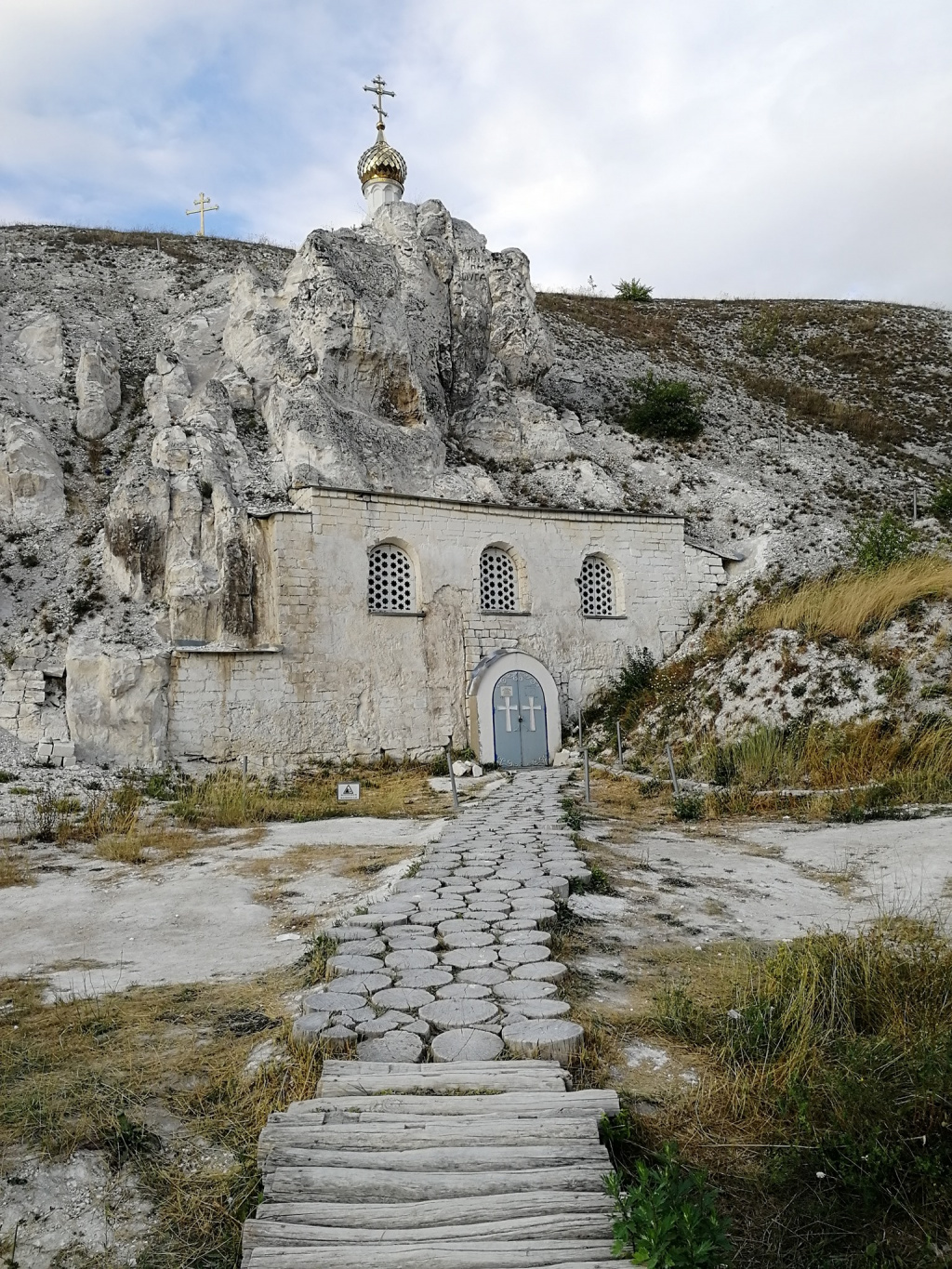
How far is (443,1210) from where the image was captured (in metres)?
2.86

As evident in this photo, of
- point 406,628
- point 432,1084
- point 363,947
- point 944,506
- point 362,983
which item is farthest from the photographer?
point 944,506

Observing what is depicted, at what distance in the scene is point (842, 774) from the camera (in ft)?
36.0

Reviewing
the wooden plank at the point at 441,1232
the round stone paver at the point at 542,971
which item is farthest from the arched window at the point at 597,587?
the wooden plank at the point at 441,1232

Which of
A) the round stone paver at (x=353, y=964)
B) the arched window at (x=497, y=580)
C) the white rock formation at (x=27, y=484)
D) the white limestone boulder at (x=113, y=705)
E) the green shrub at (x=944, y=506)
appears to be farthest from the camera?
the green shrub at (x=944, y=506)

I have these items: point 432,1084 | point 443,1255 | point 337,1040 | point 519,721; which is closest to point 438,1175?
point 443,1255

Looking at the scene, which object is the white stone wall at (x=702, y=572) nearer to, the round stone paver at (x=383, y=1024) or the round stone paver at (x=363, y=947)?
the round stone paver at (x=363, y=947)

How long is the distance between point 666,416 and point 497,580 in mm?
9416

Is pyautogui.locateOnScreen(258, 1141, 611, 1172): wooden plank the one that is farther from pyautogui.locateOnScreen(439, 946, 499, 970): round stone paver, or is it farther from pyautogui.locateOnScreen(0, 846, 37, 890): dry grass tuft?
pyautogui.locateOnScreen(0, 846, 37, 890): dry grass tuft

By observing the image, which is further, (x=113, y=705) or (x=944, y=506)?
(x=944, y=506)

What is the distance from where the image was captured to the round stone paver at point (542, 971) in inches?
181

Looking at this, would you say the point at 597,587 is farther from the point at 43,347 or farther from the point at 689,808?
the point at 43,347

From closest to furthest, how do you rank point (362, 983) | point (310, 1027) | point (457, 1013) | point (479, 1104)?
1. point (479, 1104)
2. point (310, 1027)
3. point (457, 1013)
4. point (362, 983)

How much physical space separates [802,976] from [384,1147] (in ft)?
6.96

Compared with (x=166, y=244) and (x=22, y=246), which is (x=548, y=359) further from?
(x=22, y=246)
